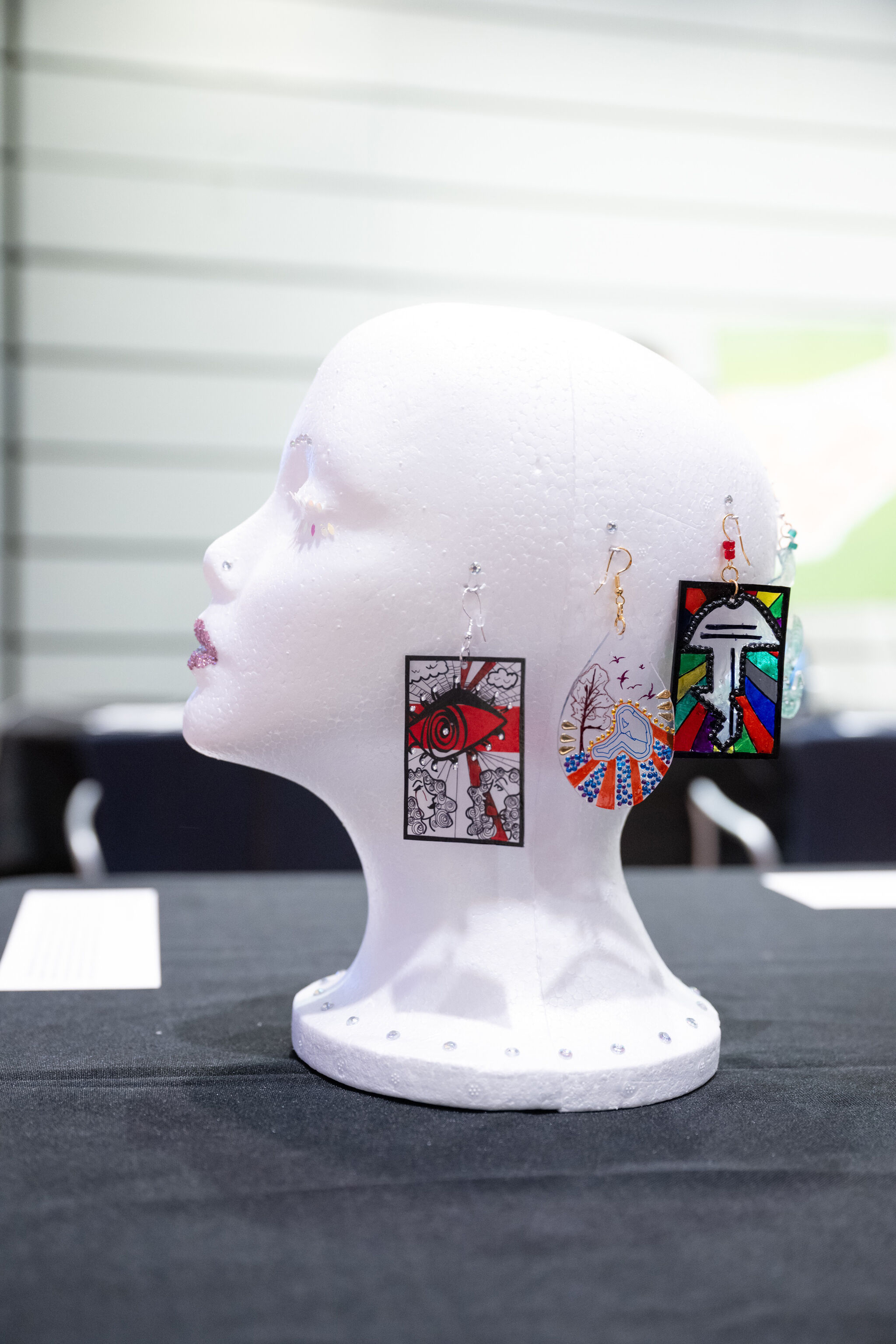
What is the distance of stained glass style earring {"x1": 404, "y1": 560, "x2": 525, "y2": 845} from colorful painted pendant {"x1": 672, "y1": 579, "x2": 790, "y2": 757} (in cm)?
13

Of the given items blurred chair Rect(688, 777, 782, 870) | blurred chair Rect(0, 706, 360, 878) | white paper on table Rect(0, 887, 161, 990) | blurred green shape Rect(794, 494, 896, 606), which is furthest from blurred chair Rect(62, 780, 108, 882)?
blurred green shape Rect(794, 494, 896, 606)

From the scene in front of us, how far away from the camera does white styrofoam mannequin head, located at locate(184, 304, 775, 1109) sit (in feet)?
2.94

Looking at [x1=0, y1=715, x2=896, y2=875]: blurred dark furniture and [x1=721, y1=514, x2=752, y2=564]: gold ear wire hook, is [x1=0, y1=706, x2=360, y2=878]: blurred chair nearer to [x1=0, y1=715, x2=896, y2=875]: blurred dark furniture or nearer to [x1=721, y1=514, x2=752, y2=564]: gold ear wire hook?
[x1=0, y1=715, x2=896, y2=875]: blurred dark furniture

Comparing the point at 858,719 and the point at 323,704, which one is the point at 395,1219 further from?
the point at 858,719

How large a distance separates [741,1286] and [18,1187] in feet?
1.43

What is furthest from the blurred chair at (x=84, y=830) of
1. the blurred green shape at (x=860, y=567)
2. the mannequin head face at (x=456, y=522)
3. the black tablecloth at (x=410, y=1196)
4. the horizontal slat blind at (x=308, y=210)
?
the blurred green shape at (x=860, y=567)

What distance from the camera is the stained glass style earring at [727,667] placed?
0.93 m

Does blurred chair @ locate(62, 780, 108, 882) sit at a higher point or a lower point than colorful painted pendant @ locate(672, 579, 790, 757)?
lower

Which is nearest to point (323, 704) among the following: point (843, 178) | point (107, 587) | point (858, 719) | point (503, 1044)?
point (503, 1044)

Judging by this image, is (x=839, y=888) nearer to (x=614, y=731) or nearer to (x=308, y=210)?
(x=614, y=731)

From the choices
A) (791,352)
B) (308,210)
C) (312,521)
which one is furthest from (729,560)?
(791,352)

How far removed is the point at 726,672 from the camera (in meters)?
0.94

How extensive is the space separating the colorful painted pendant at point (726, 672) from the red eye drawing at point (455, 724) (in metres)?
0.15

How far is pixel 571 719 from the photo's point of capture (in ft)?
2.97
